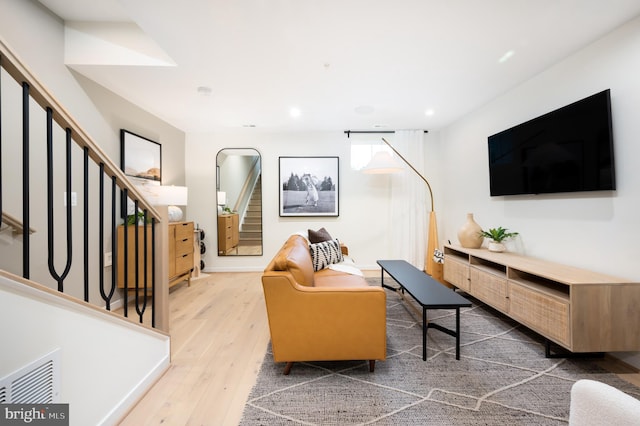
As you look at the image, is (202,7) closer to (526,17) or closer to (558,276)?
(526,17)

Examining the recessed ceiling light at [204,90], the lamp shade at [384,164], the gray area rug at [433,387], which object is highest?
the recessed ceiling light at [204,90]

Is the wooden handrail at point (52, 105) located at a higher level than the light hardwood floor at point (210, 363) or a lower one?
higher

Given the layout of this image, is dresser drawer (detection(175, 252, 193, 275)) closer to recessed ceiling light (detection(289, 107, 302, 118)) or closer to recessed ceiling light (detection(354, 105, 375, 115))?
recessed ceiling light (detection(289, 107, 302, 118))

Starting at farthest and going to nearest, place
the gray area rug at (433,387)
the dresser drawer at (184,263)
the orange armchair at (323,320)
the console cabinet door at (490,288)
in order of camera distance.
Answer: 1. the dresser drawer at (184,263)
2. the console cabinet door at (490,288)
3. the orange armchair at (323,320)
4. the gray area rug at (433,387)

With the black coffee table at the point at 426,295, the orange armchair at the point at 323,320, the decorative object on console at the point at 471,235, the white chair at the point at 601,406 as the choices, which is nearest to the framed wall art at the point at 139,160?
the orange armchair at the point at 323,320

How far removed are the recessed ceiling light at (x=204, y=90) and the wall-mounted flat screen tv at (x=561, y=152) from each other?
10.8 ft

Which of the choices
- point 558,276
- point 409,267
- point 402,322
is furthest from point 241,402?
point 558,276

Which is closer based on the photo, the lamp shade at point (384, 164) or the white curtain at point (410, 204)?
the lamp shade at point (384, 164)

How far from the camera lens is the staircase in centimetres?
459

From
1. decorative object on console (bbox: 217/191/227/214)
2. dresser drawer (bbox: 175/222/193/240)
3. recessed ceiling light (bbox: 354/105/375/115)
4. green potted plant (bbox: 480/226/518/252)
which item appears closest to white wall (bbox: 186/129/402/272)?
decorative object on console (bbox: 217/191/227/214)

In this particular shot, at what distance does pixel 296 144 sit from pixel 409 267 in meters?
2.76

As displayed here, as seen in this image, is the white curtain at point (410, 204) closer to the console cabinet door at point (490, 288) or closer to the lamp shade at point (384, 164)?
the lamp shade at point (384, 164)

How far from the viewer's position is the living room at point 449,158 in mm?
1947

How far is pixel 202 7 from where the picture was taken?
1774 millimetres
